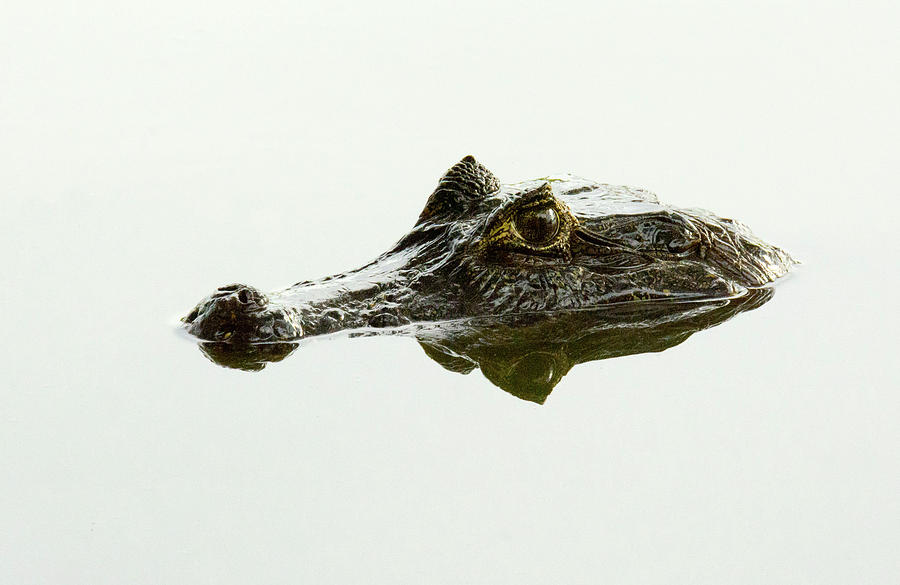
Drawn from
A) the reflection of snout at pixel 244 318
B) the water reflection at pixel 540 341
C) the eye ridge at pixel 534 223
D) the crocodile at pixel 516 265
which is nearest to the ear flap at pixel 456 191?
the crocodile at pixel 516 265

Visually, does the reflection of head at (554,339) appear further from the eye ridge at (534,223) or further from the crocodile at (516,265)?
the eye ridge at (534,223)

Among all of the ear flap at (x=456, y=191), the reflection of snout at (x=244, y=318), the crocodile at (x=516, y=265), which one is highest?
the ear flap at (x=456, y=191)

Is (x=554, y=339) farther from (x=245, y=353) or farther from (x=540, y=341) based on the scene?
(x=245, y=353)

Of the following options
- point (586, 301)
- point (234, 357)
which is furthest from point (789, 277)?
point (234, 357)

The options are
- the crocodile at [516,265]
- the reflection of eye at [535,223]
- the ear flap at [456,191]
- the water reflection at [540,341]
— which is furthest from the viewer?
the ear flap at [456,191]

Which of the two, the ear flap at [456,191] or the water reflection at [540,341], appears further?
the ear flap at [456,191]


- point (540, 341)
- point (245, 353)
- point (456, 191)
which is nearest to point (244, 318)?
point (245, 353)
